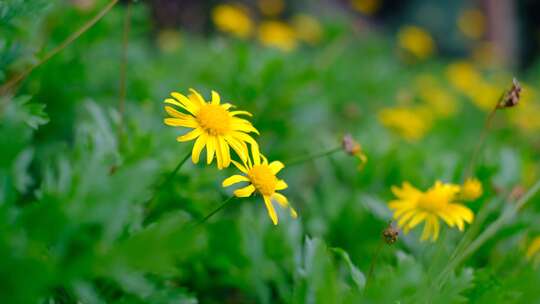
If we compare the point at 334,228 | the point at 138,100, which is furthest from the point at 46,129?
the point at 334,228

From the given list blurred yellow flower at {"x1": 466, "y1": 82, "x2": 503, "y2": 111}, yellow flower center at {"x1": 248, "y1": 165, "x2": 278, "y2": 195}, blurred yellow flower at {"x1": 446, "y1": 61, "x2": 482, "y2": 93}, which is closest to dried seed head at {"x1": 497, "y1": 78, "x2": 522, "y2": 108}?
yellow flower center at {"x1": 248, "y1": 165, "x2": 278, "y2": 195}

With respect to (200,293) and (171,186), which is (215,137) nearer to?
(171,186)

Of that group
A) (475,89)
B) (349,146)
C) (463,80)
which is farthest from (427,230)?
(463,80)

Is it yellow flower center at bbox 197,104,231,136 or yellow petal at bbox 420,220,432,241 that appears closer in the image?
yellow flower center at bbox 197,104,231,136

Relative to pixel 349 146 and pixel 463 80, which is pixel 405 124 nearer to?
pixel 349 146

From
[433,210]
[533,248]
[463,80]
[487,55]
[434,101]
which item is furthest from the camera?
[487,55]

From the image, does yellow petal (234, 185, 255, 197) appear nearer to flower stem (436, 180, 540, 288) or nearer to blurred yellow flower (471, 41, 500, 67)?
flower stem (436, 180, 540, 288)
